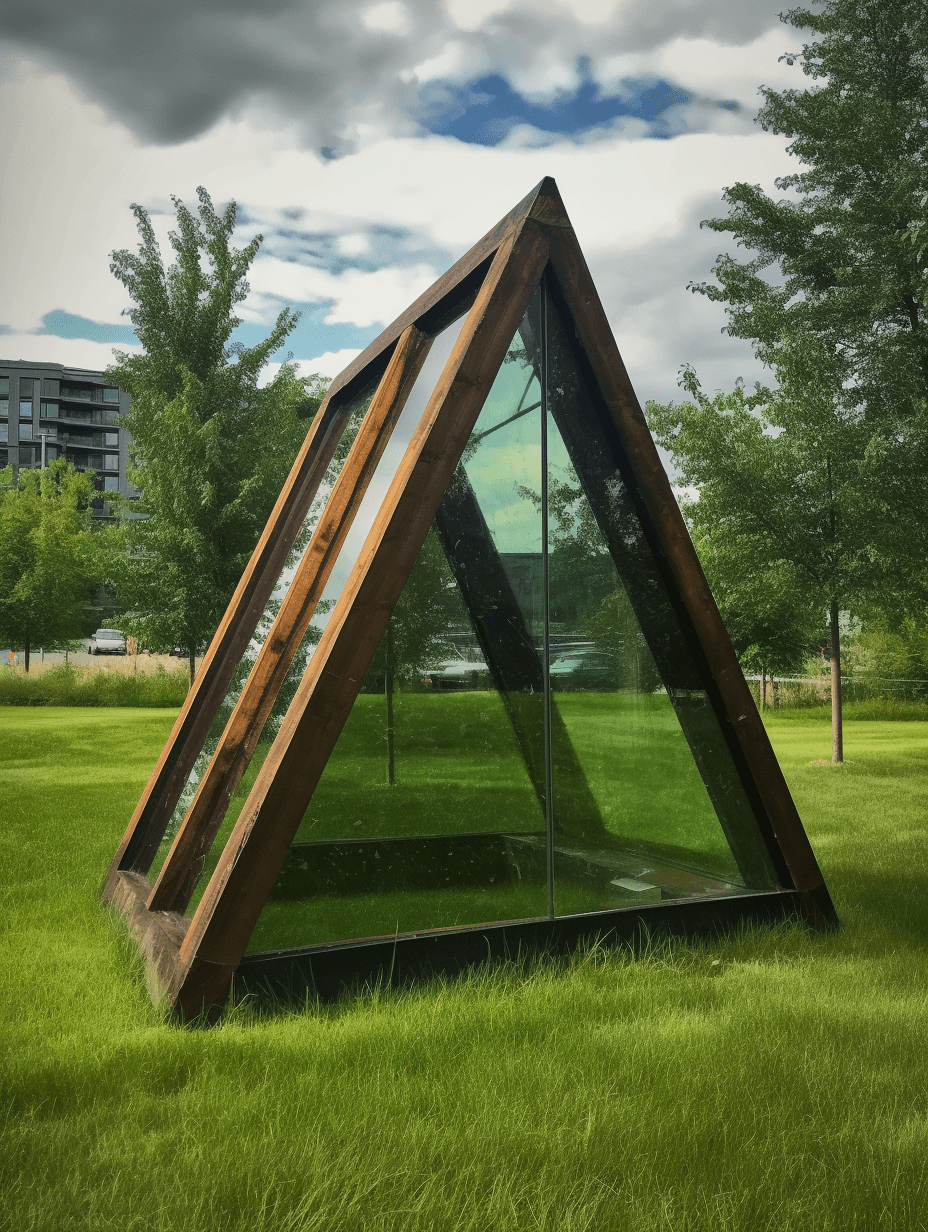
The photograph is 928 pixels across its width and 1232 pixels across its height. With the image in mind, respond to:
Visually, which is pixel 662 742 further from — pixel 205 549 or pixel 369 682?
pixel 205 549

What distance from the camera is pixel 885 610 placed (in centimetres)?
1358

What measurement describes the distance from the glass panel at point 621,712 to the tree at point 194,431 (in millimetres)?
7790

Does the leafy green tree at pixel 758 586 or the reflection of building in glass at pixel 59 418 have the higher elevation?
the reflection of building in glass at pixel 59 418

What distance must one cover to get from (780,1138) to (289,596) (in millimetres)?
3107

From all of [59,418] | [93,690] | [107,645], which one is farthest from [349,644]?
[59,418]

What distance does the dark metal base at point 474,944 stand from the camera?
3.34m

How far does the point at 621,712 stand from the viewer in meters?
4.35

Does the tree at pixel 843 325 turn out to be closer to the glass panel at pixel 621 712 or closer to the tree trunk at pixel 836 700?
the tree trunk at pixel 836 700

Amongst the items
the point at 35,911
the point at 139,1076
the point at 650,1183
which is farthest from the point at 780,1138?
the point at 35,911

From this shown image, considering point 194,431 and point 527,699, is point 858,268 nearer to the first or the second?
point 194,431

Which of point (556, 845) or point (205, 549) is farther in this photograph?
point (205, 549)

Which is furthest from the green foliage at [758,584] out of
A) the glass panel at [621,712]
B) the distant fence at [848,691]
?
the glass panel at [621,712]

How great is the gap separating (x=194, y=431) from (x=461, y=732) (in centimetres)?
876

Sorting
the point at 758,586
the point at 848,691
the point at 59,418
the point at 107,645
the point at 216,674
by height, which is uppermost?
the point at 59,418
